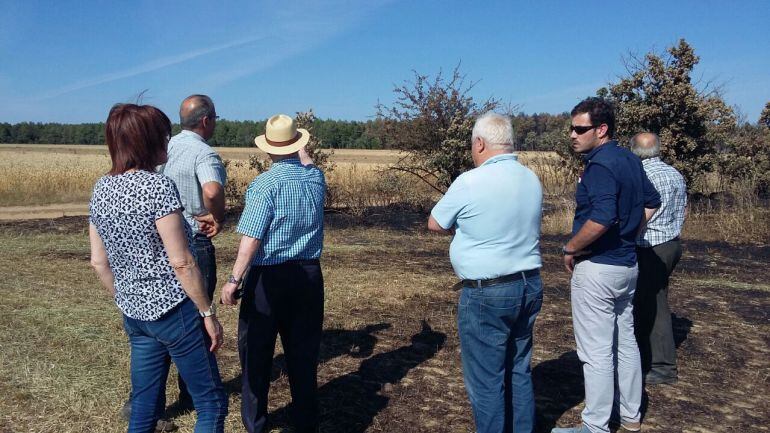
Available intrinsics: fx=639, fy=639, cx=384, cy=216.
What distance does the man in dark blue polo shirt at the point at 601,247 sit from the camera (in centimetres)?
355

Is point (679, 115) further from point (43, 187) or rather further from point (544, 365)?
point (43, 187)

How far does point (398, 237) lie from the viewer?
12414 millimetres

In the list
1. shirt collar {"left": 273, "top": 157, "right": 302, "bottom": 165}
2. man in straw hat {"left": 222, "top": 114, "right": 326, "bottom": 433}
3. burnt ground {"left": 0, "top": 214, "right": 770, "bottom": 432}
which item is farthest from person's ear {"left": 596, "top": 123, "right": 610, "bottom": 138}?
burnt ground {"left": 0, "top": 214, "right": 770, "bottom": 432}

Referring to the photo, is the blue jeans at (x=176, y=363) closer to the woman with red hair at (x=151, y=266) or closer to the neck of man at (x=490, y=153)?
the woman with red hair at (x=151, y=266)

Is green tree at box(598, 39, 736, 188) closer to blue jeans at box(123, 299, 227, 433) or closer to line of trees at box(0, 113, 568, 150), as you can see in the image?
blue jeans at box(123, 299, 227, 433)

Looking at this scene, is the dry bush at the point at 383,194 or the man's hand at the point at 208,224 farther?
the dry bush at the point at 383,194

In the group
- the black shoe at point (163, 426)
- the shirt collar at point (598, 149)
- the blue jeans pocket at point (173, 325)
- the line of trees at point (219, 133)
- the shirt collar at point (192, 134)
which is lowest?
the black shoe at point (163, 426)

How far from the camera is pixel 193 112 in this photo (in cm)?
406

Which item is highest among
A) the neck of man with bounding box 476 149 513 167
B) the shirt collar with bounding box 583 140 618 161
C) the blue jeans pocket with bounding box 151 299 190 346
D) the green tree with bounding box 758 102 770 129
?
the green tree with bounding box 758 102 770 129

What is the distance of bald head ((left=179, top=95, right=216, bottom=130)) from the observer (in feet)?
13.3

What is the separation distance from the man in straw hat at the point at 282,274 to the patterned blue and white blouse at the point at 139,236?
73 centimetres

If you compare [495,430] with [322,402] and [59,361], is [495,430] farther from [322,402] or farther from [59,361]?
[59,361]

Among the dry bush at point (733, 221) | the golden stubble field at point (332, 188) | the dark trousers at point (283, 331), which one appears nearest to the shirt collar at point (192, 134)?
the dark trousers at point (283, 331)

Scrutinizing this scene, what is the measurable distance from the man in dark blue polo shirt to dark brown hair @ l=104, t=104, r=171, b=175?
89.2 inches
